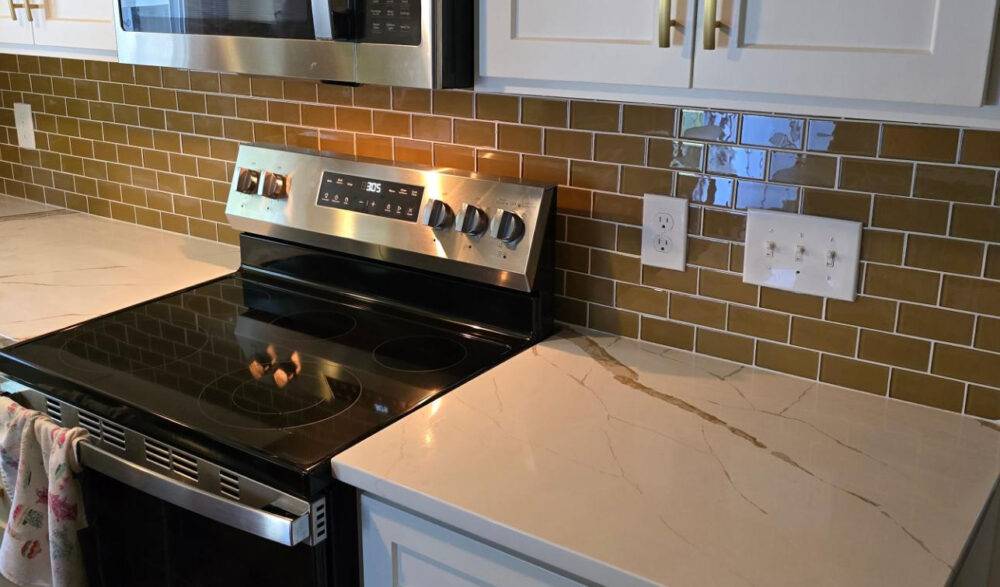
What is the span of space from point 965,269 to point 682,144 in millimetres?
463

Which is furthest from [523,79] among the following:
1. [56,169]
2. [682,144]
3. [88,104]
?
[56,169]

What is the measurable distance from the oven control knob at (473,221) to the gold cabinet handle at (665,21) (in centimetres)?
52

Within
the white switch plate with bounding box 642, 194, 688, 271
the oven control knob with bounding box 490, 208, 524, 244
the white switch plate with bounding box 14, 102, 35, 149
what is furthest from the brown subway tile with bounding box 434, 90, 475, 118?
the white switch plate with bounding box 14, 102, 35, 149

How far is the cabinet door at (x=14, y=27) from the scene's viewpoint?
1.92 meters

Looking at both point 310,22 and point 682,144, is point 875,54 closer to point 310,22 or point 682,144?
point 682,144

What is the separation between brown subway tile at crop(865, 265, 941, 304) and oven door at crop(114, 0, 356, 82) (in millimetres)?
856

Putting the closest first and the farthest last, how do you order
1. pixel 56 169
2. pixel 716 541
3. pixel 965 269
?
pixel 716 541, pixel 965 269, pixel 56 169

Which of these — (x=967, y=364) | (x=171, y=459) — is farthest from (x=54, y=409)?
(x=967, y=364)

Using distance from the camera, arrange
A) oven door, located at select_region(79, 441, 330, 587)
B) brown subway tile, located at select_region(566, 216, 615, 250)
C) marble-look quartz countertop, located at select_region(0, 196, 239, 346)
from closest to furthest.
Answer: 1. oven door, located at select_region(79, 441, 330, 587)
2. brown subway tile, located at select_region(566, 216, 615, 250)
3. marble-look quartz countertop, located at select_region(0, 196, 239, 346)

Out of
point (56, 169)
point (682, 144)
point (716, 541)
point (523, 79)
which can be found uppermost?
point (523, 79)

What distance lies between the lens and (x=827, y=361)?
1.43 metres

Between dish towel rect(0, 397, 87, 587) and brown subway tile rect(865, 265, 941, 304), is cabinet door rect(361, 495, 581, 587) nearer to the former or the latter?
dish towel rect(0, 397, 87, 587)

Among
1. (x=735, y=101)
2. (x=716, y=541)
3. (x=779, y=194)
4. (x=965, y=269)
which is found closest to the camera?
(x=716, y=541)

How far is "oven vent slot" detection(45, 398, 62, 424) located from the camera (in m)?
1.46
